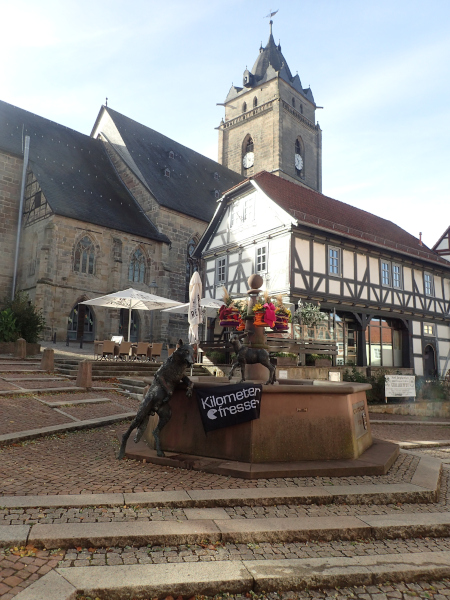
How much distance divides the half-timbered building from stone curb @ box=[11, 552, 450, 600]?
15.4 meters

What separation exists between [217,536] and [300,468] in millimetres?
Answer: 1908

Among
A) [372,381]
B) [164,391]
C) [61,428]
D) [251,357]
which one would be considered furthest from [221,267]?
[164,391]

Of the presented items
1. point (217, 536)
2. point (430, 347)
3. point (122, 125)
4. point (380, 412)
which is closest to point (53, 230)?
point (122, 125)

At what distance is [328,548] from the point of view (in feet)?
12.3

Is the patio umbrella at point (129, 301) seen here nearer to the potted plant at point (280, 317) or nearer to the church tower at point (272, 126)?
the potted plant at point (280, 317)

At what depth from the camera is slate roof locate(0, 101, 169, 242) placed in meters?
26.3

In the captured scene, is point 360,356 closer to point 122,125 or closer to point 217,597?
point 217,597

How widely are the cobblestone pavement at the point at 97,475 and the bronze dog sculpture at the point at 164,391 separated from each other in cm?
46

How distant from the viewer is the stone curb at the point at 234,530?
11.3ft

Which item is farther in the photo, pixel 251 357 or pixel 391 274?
pixel 391 274

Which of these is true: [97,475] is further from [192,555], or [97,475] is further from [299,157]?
[299,157]

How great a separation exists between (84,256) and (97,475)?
22.7m

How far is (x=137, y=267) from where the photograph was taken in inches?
1142

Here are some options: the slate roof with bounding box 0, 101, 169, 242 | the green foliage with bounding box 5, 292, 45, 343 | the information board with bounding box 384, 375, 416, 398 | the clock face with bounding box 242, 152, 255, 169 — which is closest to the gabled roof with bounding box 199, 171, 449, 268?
the slate roof with bounding box 0, 101, 169, 242
